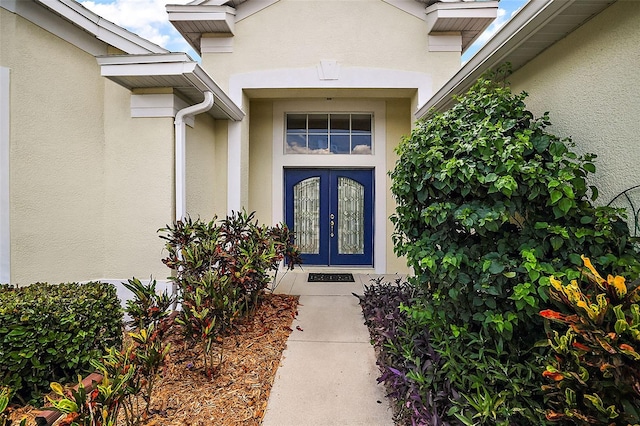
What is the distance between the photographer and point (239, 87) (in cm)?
613

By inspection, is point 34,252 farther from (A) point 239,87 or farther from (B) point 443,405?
(B) point 443,405

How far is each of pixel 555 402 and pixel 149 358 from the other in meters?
2.53

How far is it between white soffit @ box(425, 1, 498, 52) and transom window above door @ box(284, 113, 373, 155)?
7.05ft

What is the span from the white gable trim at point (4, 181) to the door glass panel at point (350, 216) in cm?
545

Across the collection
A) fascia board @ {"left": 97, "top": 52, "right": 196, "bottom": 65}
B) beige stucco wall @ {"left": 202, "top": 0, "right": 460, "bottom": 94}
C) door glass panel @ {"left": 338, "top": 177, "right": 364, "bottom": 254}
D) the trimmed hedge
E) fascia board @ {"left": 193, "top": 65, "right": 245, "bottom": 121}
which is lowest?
the trimmed hedge

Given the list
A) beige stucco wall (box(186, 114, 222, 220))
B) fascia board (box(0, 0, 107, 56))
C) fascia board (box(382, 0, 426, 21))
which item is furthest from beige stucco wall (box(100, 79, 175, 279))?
fascia board (box(382, 0, 426, 21))

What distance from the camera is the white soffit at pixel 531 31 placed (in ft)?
7.49

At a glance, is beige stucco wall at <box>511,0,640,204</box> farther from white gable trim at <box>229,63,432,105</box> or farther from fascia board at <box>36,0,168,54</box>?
fascia board at <box>36,0,168,54</box>

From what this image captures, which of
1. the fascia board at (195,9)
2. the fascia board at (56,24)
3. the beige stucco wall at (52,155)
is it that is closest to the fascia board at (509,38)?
the fascia board at (195,9)

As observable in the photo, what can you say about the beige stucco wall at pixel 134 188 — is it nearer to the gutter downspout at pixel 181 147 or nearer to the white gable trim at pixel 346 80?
the gutter downspout at pixel 181 147

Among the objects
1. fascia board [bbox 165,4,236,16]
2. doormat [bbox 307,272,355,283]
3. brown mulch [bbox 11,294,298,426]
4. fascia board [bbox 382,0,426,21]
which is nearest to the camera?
brown mulch [bbox 11,294,298,426]

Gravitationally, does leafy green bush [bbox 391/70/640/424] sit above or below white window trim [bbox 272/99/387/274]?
Answer: below

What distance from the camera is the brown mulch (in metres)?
2.59

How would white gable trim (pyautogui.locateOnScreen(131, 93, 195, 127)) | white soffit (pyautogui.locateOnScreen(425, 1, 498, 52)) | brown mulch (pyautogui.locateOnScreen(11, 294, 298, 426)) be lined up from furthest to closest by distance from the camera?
white soffit (pyautogui.locateOnScreen(425, 1, 498, 52)), white gable trim (pyautogui.locateOnScreen(131, 93, 195, 127)), brown mulch (pyautogui.locateOnScreen(11, 294, 298, 426))
